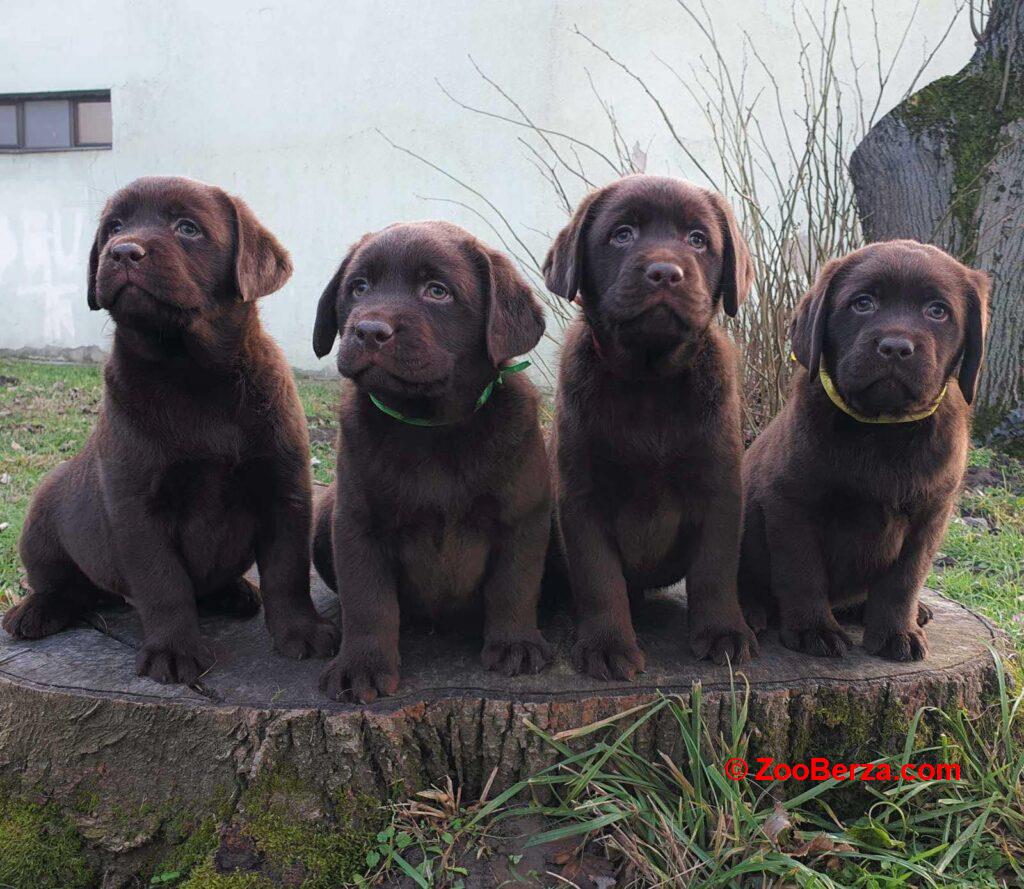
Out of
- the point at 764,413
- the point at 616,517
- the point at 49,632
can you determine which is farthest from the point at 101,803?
the point at 764,413

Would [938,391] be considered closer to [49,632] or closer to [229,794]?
[229,794]

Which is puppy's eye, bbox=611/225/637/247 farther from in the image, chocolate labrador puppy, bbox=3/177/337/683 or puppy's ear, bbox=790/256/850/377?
chocolate labrador puppy, bbox=3/177/337/683

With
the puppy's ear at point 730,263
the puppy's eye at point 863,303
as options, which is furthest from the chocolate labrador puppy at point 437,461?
the puppy's eye at point 863,303

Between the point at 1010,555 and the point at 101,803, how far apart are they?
4.51 meters

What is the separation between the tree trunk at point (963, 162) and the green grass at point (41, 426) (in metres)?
Result: 4.28

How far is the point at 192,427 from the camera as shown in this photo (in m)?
2.79

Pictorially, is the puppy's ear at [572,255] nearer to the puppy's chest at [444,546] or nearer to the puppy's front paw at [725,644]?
the puppy's chest at [444,546]

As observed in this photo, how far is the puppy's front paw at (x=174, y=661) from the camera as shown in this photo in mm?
2703

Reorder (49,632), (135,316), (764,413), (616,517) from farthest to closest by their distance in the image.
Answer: (764,413)
(49,632)
(616,517)
(135,316)

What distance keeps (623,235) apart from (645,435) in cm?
59

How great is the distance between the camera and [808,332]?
299cm

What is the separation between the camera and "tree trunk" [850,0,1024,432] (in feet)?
21.0

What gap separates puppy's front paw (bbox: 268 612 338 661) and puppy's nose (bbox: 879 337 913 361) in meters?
1.82

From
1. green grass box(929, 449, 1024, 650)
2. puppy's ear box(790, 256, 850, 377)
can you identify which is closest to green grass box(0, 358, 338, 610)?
puppy's ear box(790, 256, 850, 377)
